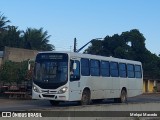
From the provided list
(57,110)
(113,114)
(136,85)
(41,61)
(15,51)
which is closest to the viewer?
(57,110)

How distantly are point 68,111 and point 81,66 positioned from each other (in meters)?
10.7

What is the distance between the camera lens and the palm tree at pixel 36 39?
88.8 metres

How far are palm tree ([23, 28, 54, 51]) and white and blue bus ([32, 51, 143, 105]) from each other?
60848mm

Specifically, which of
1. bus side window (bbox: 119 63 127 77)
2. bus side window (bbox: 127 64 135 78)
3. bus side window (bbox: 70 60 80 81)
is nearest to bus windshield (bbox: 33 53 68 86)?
bus side window (bbox: 70 60 80 81)

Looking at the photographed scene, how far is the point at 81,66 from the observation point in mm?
24672

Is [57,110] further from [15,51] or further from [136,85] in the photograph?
[15,51]

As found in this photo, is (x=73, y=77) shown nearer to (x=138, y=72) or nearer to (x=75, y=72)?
(x=75, y=72)

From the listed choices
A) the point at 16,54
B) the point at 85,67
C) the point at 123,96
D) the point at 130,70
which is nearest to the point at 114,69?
the point at 123,96

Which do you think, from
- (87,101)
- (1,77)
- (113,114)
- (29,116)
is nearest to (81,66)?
(87,101)

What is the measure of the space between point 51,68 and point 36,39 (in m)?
65.4

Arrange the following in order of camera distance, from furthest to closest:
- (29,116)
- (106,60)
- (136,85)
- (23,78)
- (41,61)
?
(23,78), (136,85), (106,60), (41,61), (29,116)

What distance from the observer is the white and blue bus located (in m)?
23.4

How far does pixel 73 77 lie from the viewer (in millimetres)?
23797

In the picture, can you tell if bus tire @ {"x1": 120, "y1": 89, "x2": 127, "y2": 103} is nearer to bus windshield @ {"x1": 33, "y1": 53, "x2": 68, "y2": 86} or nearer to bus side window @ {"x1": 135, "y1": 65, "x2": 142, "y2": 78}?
bus side window @ {"x1": 135, "y1": 65, "x2": 142, "y2": 78}
